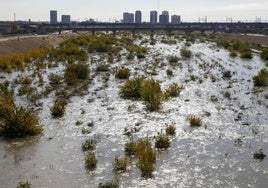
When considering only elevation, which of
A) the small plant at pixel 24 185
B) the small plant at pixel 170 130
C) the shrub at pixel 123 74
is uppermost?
the shrub at pixel 123 74

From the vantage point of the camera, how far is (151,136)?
18406 mm

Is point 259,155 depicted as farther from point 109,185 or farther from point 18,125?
point 18,125

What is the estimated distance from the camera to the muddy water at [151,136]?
13445mm

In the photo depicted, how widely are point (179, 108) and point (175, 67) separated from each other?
2280 centimetres

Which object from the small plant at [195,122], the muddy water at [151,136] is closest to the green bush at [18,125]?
the muddy water at [151,136]

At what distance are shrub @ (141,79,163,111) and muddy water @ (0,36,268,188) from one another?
0.57 m

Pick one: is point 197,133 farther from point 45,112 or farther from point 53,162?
point 45,112

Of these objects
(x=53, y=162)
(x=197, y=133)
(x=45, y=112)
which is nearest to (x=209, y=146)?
(x=197, y=133)

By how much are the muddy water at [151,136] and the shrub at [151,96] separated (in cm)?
57

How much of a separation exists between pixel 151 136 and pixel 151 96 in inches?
296

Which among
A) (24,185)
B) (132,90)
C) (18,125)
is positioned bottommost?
(24,185)

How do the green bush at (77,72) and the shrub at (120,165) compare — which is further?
the green bush at (77,72)

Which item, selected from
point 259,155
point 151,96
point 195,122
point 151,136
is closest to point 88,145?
point 151,136

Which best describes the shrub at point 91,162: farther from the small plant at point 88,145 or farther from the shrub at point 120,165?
the small plant at point 88,145
